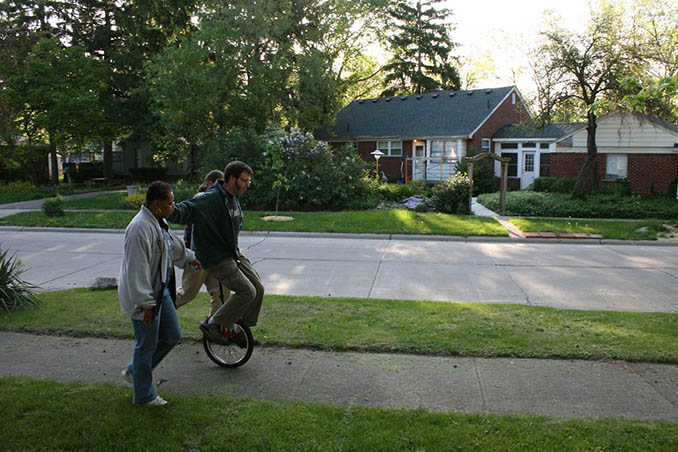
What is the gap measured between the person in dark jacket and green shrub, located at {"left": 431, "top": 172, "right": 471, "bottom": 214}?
14006 mm

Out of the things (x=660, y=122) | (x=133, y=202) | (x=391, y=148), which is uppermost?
(x=660, y=122)

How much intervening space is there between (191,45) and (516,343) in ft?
73.7

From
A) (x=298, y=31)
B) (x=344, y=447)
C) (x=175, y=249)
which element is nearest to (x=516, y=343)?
(x=344, y=447)

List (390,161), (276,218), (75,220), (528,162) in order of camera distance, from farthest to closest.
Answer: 1. (390,161)
2. (528,162)
3. (75,220)
4. (276,218)

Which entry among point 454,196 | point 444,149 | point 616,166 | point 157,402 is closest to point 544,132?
point 444,149

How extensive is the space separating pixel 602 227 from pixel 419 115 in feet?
62.6

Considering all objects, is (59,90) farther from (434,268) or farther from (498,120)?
(498,120)

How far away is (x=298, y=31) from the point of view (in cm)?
2934

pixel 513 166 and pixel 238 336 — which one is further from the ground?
pixel 513 166

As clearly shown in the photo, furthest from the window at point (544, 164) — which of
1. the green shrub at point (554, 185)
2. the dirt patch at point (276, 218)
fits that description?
the dirt patch at point (276, 218)

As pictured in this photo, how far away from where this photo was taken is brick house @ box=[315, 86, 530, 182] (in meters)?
30.4

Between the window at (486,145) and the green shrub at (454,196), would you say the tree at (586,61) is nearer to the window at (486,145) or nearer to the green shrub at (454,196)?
the green shrub at (454,196)

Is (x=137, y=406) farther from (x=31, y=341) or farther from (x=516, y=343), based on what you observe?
(x=516, y=343)

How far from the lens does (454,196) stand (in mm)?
18500
